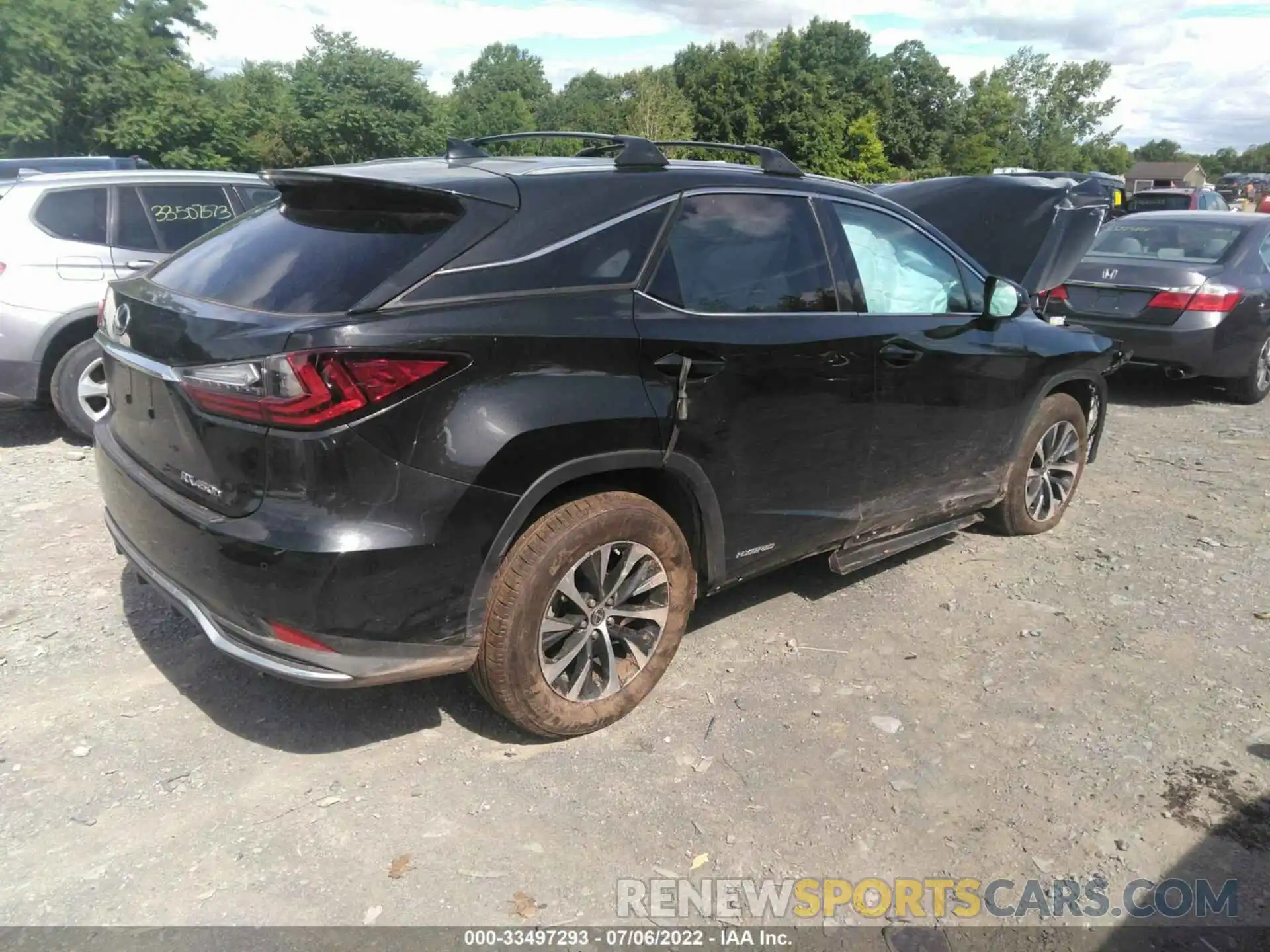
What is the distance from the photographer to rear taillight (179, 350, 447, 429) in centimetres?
255

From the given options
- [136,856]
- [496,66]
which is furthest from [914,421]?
[496,66]

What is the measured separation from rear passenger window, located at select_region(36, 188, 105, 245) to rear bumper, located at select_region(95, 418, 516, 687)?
4406mm

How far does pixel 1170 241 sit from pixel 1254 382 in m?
1.49

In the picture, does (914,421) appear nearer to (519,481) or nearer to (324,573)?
(519,481)

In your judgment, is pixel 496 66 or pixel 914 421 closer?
pixel 914 421

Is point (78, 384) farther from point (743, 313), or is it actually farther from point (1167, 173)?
point (1167, 173)

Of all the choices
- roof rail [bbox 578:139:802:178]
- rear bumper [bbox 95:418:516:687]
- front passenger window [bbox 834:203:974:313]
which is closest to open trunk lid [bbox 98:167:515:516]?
rear bumper [bbox 95:418:516:687]

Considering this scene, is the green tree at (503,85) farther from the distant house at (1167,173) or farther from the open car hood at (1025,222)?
the open car hood at (1025,222)

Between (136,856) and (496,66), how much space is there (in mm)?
121974

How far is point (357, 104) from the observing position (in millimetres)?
46719

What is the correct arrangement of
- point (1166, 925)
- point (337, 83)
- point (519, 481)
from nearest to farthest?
point (1166, 925) → point (519, 481) → point (337, 83)

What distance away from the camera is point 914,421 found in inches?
164

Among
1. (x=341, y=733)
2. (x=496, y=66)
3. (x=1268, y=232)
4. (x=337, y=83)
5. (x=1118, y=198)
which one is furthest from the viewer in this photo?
(x=496, y=66)

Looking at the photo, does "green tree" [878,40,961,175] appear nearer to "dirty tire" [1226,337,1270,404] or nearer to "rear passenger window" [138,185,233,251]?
"dirty tire" [1226,337,1270,404]
